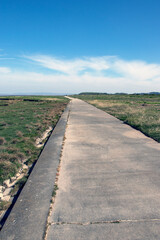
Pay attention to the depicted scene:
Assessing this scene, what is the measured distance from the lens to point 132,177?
413 centimetres

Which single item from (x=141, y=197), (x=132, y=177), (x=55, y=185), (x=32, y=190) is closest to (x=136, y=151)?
(x=132, y=177)

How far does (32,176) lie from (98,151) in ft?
8.45

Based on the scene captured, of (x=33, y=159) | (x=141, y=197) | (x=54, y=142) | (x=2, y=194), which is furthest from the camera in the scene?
(x=54, y=142)

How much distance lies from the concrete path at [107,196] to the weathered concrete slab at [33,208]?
163 mm

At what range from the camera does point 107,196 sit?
3.36 meters

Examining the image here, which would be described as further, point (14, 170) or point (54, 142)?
point (54, 142)

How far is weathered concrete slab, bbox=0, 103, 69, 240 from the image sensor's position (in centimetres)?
245

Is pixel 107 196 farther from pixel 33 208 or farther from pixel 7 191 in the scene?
pixel 7 191

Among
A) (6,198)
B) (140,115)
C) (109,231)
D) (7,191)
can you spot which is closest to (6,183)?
(7,191)

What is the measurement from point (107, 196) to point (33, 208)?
1321 mm

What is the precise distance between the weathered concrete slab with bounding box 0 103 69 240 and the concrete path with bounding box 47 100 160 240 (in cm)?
16

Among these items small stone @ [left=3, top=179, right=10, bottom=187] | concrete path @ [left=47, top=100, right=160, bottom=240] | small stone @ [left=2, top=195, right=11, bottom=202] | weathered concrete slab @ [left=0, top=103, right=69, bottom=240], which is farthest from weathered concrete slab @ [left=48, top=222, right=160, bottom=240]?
small stone @ [left=3, top=179, right=10, bottom=187]

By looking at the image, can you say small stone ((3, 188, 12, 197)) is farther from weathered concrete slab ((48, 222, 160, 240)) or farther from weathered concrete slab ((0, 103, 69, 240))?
weathered concrete slab ((48, 222, 160, 240))

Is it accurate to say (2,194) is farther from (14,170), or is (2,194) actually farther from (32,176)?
(14,170)
